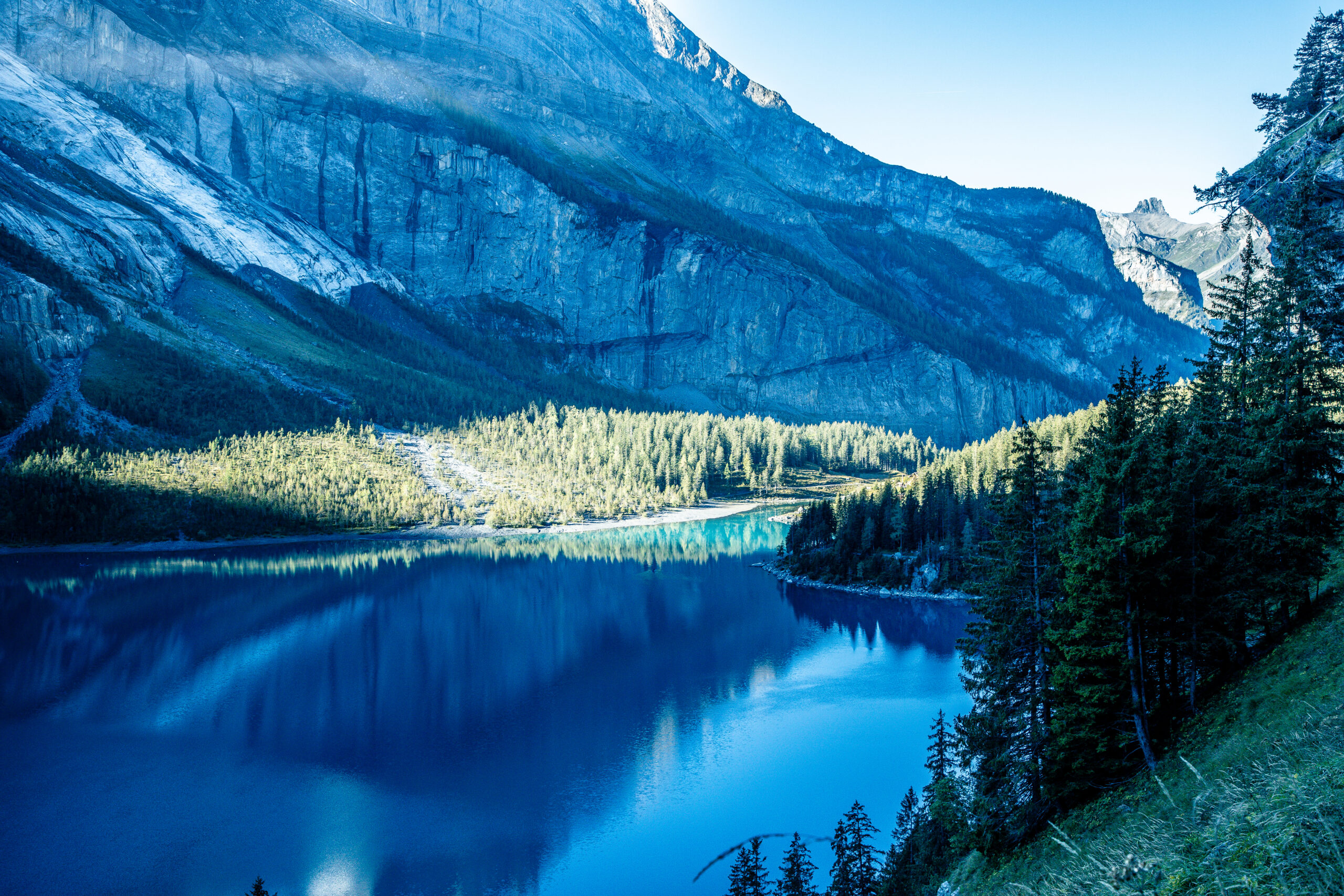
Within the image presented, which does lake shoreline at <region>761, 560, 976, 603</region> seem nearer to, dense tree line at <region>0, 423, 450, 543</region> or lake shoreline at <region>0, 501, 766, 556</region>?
lake shoreline at <region>0, 501, 766, 556</region>

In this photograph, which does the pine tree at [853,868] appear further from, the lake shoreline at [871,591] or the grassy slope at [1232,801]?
the lake shoreline at [871,591]

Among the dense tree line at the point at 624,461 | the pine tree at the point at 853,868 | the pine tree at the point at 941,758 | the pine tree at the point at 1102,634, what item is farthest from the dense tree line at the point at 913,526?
the dense tree line at the point at 624,461

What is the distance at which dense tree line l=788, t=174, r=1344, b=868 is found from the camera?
22156 millimetres

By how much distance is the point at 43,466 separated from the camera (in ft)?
420

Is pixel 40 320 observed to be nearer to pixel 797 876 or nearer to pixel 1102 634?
pixel 797 876

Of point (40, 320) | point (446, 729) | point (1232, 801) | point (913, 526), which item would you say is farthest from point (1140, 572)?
point (40, 320)

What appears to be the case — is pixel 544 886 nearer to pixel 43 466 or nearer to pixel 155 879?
pixel 155 879

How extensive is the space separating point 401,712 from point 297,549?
8335 cm

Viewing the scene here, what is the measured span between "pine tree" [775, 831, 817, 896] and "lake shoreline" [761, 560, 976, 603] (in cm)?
4909

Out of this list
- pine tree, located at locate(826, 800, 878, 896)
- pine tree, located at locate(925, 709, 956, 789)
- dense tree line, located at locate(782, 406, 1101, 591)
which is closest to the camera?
pine tree, located at locate(826, 800, 878, 896)

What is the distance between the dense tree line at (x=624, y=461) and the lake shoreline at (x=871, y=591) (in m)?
68.3

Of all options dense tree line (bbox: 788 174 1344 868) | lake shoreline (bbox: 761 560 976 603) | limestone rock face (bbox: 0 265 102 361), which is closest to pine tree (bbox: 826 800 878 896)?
dense tree line (bbox: 788 174 1344 868)

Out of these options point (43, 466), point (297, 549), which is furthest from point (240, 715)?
point (43, 466)

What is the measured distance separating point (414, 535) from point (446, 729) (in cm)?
9639
